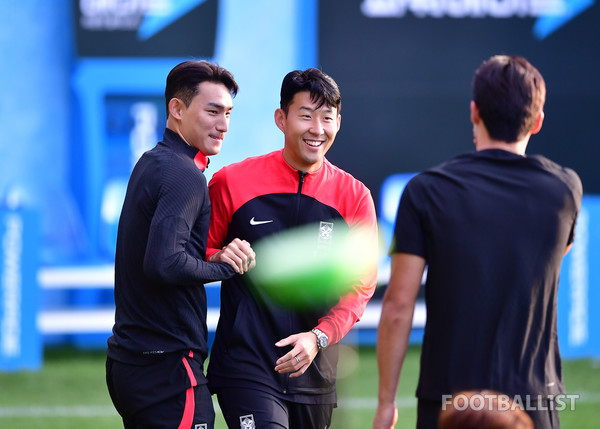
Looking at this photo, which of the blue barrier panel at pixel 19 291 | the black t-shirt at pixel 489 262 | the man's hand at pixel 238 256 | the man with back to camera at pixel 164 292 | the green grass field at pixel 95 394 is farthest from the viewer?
the blue barrier panel at pixel 19 291

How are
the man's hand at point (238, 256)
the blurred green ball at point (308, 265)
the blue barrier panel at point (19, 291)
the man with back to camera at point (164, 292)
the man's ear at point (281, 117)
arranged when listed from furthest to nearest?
the blue barrier panel at point (19, 291) < the man's ear at point (281, 117) < the blurred green ball at point (308, 265) < the man's hand at point (238, 256) < the man with back to camera at point (164, 292)

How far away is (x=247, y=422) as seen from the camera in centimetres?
299

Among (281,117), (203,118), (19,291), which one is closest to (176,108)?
(203,118)

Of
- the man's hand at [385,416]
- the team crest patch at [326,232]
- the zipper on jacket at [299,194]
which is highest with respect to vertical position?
the zipper on jacket at [299,194]

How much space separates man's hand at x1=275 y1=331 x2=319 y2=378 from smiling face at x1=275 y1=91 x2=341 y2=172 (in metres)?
0.61

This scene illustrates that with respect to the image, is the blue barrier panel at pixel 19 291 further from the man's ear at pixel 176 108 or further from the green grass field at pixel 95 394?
the man's ear at pixel 176 108

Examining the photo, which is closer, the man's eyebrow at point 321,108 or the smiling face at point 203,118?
the smiling face at point 203,118

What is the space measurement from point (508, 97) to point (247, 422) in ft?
4.45

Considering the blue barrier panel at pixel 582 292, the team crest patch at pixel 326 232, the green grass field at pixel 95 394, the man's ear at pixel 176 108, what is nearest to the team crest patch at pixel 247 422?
the team crest patch at pixel 326 232

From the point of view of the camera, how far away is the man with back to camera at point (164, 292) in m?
2.75

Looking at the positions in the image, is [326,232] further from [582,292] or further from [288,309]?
[582,292]

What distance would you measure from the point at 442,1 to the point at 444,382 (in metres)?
7.00

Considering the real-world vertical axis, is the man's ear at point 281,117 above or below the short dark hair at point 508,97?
below

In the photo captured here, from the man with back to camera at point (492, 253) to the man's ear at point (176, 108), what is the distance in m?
0.98
